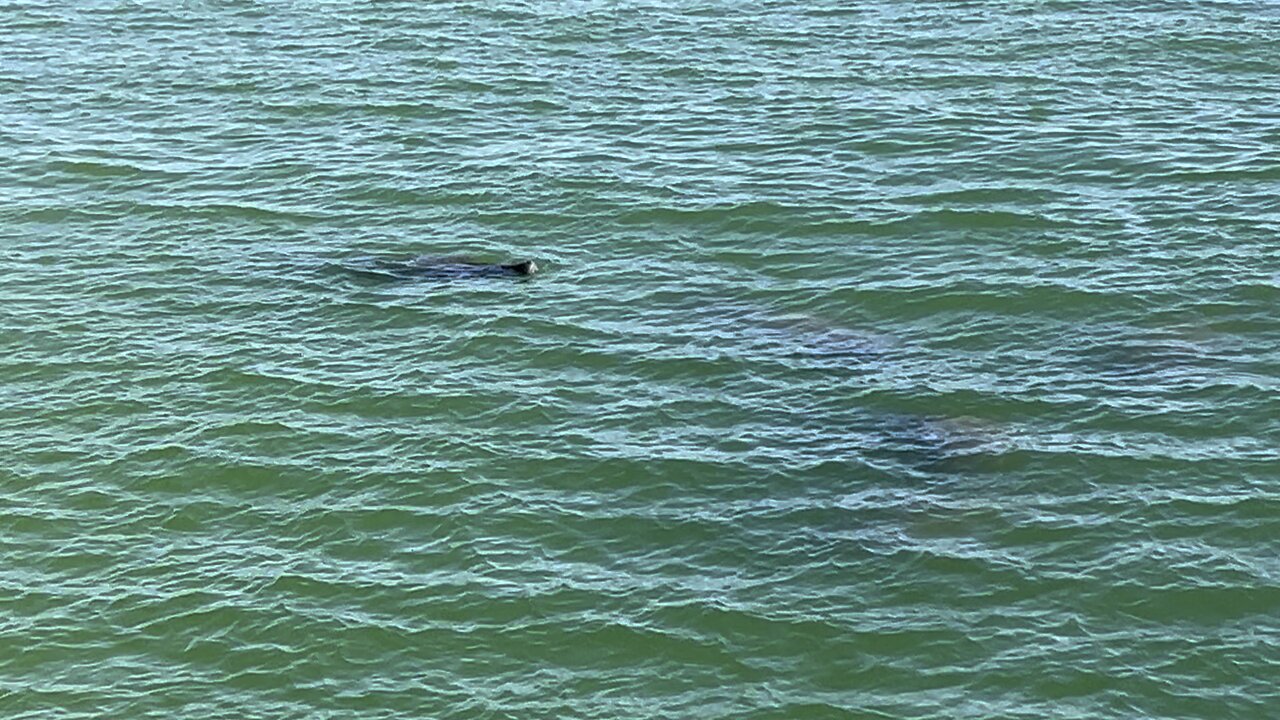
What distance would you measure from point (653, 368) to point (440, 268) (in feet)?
20.7

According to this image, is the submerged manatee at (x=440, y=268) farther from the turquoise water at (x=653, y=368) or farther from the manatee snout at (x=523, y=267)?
the turquoise water at (x=653, y=368)

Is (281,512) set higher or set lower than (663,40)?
lower

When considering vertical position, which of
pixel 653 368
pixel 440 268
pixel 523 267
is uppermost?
pixel 523 267

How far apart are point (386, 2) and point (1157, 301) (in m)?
27.3

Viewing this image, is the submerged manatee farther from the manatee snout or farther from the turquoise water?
the turquoise water

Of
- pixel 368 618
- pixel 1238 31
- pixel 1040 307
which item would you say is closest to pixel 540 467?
pixel 368 618

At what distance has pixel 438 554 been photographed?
2933 centimetres

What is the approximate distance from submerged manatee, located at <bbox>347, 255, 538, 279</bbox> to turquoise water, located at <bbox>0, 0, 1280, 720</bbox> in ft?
1.06

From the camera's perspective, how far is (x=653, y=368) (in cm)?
3453

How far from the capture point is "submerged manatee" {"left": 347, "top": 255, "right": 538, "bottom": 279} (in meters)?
38.2

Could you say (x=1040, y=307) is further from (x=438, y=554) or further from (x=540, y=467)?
(x=438, y=554)

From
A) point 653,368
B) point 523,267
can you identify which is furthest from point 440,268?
point 653,368

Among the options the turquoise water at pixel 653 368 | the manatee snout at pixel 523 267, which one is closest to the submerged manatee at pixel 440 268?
the manatee snout at pixel 523 267

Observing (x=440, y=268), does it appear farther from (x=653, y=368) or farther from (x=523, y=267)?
(x=653, y=368)
